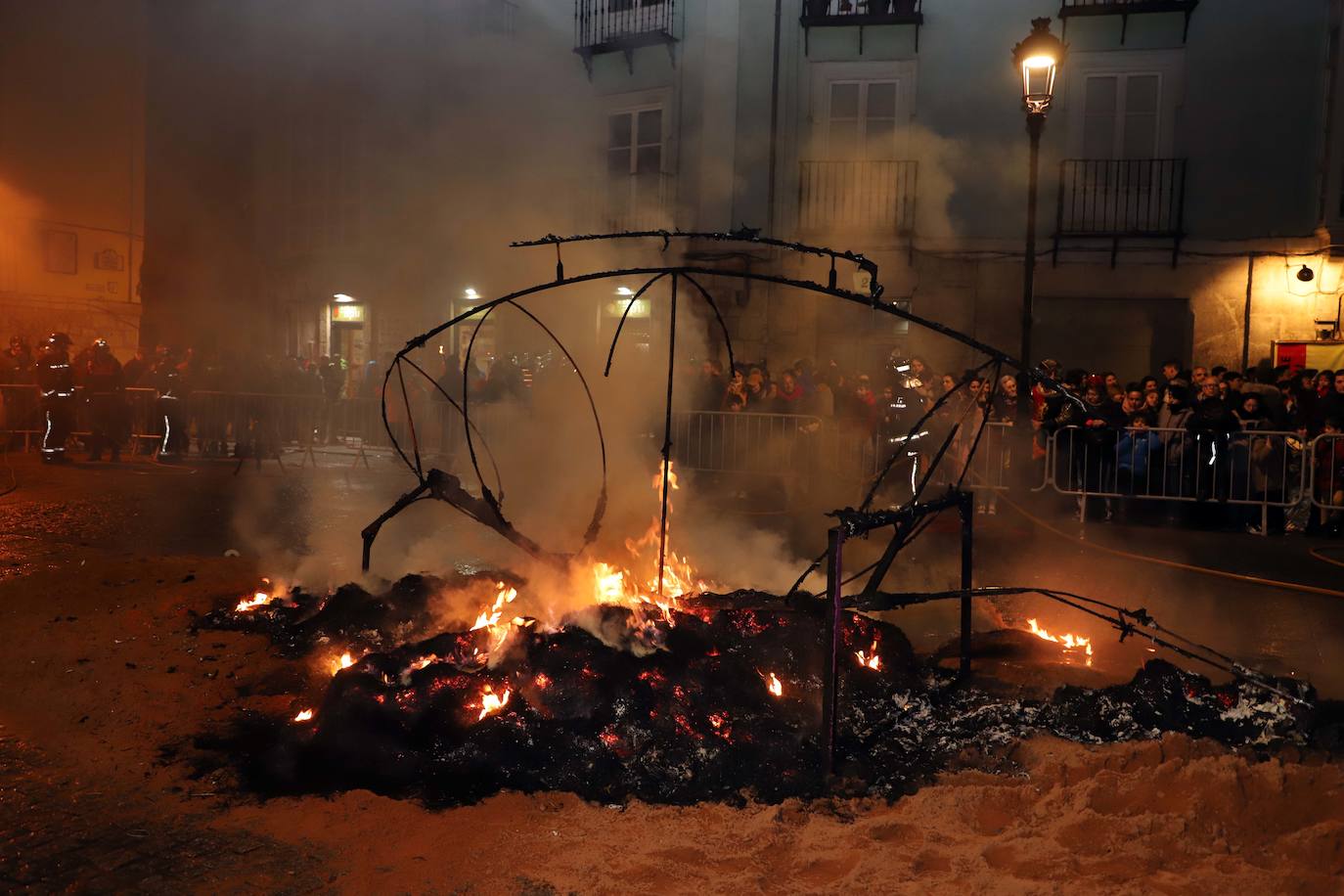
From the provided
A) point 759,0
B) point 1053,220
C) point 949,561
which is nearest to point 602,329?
point 759,0

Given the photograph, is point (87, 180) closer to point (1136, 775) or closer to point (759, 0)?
point (759, 0)

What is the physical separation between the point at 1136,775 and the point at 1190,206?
44.4ft

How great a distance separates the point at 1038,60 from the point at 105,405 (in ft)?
42.5

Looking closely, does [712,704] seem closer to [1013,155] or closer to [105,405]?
[105,405]

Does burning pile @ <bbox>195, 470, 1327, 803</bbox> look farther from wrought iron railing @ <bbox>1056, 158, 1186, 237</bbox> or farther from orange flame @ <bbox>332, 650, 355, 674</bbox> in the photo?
wrought iron railing @ <bbox>1056, 158, 1186, 237</bbox>

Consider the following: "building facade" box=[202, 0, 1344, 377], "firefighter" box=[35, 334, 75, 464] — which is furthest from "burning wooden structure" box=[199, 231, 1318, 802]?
"firefighter" box=[35, 334, 75, 464]

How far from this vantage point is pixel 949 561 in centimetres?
A: 826

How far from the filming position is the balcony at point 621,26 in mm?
15898

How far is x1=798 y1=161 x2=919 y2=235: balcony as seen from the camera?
51.5ft

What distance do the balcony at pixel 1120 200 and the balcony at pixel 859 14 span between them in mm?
3357

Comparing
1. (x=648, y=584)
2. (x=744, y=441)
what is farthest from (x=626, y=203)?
(x=648, y=584)

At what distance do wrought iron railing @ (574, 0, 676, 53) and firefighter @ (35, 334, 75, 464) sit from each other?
367 inches

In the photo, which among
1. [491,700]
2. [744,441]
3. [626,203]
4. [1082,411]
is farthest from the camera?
[626,203]

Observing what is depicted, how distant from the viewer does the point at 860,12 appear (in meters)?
16.0
